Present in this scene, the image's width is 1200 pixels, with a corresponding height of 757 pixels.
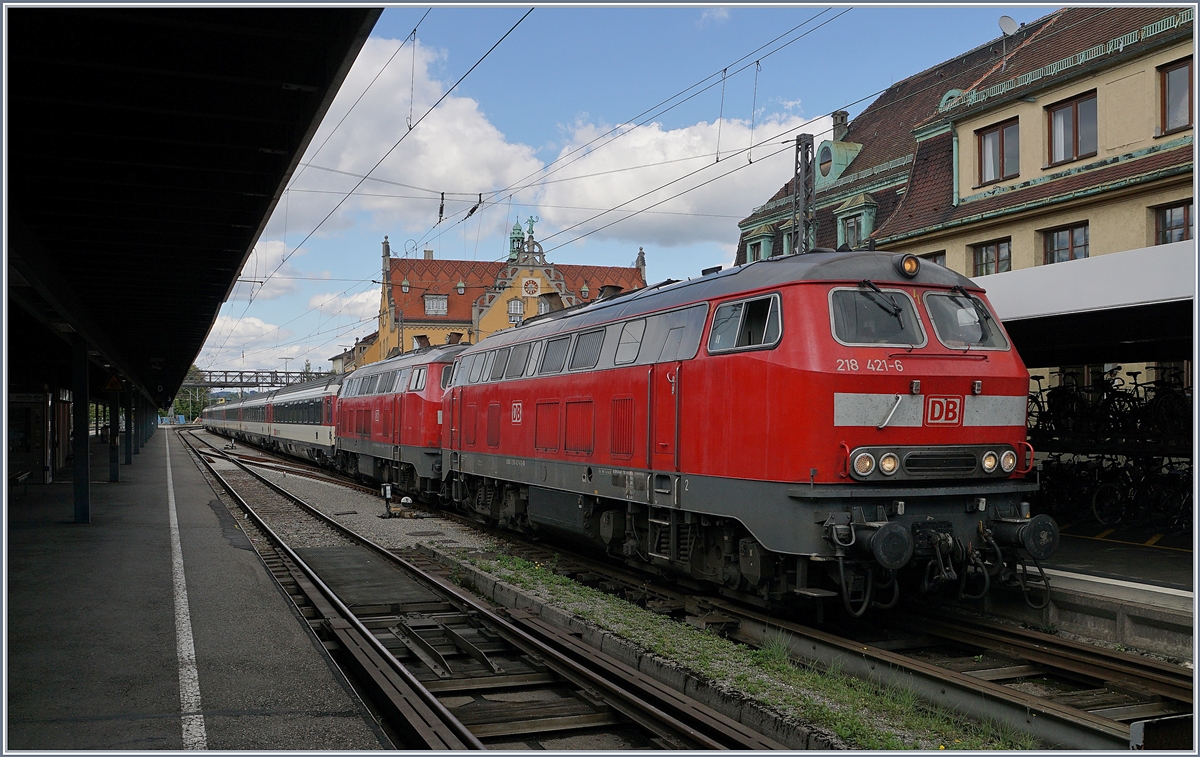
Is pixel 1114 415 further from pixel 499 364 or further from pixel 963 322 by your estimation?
pixel 499 364

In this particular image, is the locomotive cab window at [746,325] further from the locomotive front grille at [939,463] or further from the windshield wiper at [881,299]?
the locomotive front grille at [939,463]

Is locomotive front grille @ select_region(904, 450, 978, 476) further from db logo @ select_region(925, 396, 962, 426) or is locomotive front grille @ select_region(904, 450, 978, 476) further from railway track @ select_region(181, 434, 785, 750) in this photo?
railway track @ select_region(181, 434, 785, 750)

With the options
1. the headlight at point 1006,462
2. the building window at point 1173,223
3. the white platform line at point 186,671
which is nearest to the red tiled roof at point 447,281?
the building window at point 1173,223

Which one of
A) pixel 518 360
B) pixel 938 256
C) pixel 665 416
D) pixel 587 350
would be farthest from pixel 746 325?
pixel 938 256

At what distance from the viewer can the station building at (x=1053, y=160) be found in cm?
1823

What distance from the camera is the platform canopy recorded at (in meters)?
9.51

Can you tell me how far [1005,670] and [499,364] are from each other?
33.6 feet

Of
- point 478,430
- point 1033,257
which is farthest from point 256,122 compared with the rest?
point 1033,257

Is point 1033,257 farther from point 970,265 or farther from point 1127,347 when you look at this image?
point 1127,347

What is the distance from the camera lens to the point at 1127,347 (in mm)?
14531

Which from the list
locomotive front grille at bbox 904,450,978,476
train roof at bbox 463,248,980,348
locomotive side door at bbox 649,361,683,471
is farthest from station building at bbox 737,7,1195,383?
locomotive side door at bbox 649,361,683,471

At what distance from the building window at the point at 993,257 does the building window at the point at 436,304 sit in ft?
196

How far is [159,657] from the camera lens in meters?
8.05

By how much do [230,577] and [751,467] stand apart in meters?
7.07
